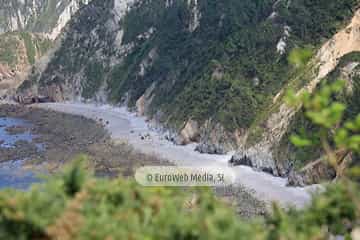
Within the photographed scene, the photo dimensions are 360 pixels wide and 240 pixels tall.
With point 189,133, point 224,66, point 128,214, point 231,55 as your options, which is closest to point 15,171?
point 189,133

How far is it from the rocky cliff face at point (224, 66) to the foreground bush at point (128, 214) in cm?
4132

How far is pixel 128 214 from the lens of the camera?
15195mm

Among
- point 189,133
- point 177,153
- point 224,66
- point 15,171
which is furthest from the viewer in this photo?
point 224,66

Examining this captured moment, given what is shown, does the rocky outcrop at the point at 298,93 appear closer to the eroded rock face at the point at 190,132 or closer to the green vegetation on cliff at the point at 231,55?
the green vegetation on cliff at the point at 231,55

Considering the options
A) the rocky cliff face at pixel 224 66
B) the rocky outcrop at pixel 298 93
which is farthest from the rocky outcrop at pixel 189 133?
the rocky outcrop at pixel 298 93

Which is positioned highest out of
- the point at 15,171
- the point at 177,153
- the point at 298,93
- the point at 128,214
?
the point at 128,214

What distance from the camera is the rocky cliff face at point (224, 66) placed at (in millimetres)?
67312

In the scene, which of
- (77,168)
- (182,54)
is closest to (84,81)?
(182,54)

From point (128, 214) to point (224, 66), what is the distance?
228 feet

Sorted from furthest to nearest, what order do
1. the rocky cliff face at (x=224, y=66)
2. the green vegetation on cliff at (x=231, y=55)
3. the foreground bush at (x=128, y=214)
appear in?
the green vegetation on cliff at (x=231, y=55), the rocky cliff face at (x=224, y=66), the foreground bush at (x=128, y=214)

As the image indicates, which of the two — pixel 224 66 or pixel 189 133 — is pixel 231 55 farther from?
pixel 189 133

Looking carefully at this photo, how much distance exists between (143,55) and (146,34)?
→ 11852mm

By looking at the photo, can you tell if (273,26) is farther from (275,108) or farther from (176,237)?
(176,237)

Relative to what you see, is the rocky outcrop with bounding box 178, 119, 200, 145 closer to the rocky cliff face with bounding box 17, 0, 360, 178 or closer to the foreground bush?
the rocky cliff face with bounding box 17, 0, 360, 178
